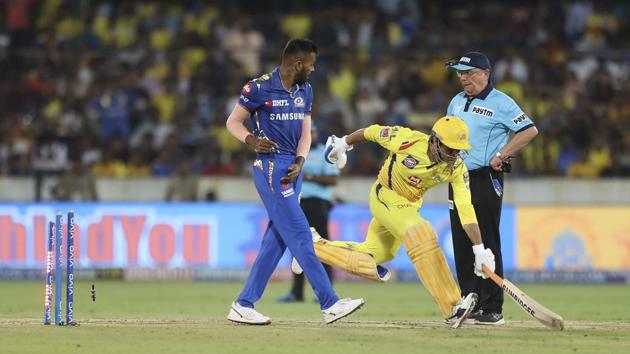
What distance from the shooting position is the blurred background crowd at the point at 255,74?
23297 millimetres

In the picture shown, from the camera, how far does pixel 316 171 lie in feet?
50.7

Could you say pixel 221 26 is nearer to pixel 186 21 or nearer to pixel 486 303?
pixel 186 21

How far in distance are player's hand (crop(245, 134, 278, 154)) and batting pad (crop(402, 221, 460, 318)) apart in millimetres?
1477

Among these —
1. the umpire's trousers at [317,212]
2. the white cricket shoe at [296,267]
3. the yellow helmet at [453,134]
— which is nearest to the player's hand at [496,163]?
the yellow helmet at [453,134]

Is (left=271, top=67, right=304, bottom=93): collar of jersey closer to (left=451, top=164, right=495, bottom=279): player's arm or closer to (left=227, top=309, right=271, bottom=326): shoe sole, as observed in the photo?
(left=451, top=164, right=495, bottom=279): player's arm

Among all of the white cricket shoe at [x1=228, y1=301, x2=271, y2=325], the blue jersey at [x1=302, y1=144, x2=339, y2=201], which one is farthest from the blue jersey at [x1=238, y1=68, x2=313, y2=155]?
the blue jersey at [x1=302, y1=144, x2=339, y2=201]

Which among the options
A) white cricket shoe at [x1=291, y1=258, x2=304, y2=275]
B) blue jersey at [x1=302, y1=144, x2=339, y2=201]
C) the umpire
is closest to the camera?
white cricket shoe at [x1=291, y1=258, x2=304, y2=275]

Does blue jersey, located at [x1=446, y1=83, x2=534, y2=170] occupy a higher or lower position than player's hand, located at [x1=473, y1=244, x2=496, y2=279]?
higher

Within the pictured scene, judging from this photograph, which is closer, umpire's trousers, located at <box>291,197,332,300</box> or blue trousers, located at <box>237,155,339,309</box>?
blue trousers, located at <box>237,155,339,309</box>

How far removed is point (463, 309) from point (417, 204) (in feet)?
3.49

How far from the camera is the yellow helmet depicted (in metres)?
10.9

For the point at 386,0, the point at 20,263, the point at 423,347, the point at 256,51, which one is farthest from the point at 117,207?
the point at 423,347

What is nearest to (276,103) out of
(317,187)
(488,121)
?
(488,121)

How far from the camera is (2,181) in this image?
22797mm
